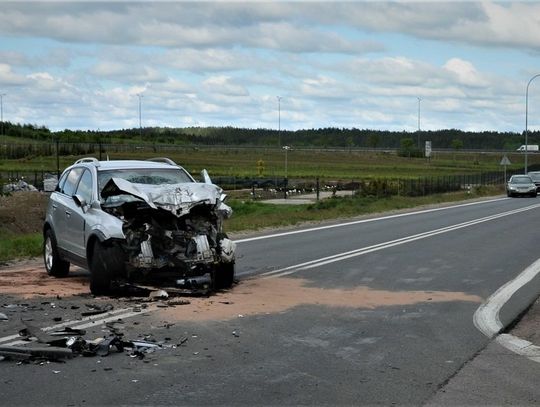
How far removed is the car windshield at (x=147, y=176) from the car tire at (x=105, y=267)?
51.3 inches

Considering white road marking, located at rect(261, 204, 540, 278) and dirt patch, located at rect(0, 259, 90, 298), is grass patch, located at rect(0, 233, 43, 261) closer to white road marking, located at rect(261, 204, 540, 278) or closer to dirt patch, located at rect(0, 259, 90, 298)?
dirt patch, located at rect(0, 259, 90, 298)

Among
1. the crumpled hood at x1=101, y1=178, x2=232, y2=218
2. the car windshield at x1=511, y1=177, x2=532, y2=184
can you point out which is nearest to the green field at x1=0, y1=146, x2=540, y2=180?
the car windshield at x1=511, y1=177, x2=532, y2=184

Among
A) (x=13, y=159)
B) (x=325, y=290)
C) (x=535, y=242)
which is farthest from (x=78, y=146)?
(x=325, y=290)

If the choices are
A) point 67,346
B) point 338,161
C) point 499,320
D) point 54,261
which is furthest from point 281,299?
point 338,161

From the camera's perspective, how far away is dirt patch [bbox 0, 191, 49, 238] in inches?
902

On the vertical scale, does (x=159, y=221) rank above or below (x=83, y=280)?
above

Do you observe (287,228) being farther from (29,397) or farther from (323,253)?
(29,397)

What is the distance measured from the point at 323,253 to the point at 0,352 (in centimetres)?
963

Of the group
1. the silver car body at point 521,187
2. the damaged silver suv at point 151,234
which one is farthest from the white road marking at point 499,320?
the silver car body at point 521,187

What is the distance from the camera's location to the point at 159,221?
33.3 feet

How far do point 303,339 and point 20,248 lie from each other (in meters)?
9.43

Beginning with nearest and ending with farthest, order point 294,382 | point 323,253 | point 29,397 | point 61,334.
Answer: point 29,397 → point 294,382 → point 61,334 → point 323,253

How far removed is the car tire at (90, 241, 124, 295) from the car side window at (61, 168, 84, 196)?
1.98 meters

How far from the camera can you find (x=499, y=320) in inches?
356
